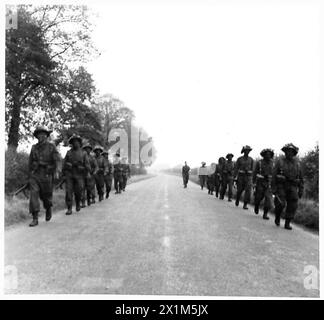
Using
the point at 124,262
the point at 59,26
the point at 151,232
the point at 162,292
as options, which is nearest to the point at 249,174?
the point at 151,232

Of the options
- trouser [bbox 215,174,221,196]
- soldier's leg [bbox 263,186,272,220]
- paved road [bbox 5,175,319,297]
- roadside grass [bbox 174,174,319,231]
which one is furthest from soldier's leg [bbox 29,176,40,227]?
trouser [bbox 215,174,221,196]

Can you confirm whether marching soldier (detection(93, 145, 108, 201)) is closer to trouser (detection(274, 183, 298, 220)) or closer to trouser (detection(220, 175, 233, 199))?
trouser (detection(220, 175, 233, 199))

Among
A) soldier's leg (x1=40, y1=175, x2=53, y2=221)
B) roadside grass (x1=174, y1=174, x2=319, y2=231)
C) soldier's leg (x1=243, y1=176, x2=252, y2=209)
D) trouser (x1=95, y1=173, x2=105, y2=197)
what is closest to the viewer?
soldier's leg (x1=40, y1=175, x2=53, y2=221)

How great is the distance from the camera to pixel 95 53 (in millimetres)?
21188

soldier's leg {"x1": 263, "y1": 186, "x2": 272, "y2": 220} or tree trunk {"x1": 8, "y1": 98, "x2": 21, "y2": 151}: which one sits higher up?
tree trunk {"x1": 8, "y1": 98, "x2": 21, "y2": 151}

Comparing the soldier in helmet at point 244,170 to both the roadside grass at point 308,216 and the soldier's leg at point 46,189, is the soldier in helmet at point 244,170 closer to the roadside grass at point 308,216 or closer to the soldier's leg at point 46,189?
the roadside grass at point 308,216

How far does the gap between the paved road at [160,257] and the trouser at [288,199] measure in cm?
47

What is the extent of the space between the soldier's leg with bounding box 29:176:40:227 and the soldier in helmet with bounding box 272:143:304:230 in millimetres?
5552

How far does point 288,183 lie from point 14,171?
9.00 metres

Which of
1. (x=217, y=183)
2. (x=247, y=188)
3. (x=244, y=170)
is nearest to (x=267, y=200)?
(x=247, y=188)

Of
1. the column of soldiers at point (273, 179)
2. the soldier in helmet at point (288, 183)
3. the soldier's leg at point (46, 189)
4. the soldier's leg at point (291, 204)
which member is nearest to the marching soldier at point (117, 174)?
the column of soldiers at point (273, 179)

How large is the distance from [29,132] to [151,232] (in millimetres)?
14012

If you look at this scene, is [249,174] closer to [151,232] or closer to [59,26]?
[151,232]

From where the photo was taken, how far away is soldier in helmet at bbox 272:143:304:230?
827 centimetres
